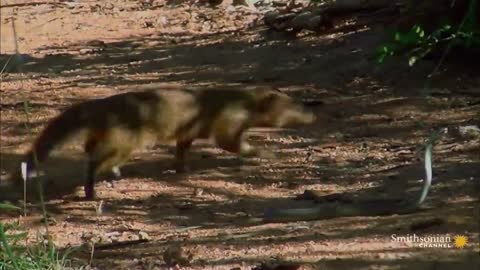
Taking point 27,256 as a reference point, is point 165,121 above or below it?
above

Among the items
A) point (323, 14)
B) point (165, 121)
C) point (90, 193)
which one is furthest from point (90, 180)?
point (323, 14)

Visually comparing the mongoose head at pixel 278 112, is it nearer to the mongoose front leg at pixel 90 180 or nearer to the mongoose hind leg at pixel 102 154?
the mongoose hind leg at pixel 102 154

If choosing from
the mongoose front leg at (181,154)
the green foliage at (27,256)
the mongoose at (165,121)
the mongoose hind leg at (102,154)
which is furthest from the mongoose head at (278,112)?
the green foliage at (27,256)

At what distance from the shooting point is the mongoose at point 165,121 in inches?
231

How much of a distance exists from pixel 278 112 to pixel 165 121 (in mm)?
867

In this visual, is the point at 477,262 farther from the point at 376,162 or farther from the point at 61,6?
the point at 61,6

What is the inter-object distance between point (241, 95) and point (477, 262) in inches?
121

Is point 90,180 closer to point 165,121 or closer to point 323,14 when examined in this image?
point 165,121

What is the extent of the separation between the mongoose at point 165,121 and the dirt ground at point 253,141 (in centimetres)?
10

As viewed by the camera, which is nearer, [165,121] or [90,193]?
[90,193]

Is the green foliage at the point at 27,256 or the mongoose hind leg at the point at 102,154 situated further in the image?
the mongoose hind leg at the point at 102,154

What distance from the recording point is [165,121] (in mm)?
6230

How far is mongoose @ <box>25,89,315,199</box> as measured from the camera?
587 centimetres

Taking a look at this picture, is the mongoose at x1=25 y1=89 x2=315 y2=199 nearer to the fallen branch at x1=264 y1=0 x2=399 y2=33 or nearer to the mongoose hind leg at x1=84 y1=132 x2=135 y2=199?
the mongoose hind leg at x1=84 y1=132 x2=135 y2=199
